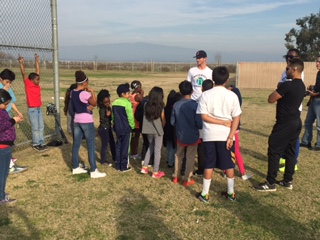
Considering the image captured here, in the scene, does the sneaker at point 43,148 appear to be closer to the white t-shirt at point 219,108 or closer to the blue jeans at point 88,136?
the blue jeans at point 88,136

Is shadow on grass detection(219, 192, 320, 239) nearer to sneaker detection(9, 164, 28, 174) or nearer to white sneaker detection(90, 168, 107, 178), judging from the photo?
white sneaker detection(90, 168, 107, 178)

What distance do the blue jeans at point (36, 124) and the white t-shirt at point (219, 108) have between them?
4.12m

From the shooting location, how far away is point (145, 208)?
423 centimetres

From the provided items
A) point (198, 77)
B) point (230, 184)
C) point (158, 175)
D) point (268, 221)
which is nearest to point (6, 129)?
point (158, 175)

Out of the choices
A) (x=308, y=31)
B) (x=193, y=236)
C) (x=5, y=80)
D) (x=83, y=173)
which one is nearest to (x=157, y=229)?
(x=193, y=236)

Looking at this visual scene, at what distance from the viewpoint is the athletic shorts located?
13.5 feet

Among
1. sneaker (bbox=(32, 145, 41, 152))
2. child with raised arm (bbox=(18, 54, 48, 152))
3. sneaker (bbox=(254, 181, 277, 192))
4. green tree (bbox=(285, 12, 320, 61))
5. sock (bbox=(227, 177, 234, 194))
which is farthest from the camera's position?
green tree (bbox=(285, 12, 320, 61))

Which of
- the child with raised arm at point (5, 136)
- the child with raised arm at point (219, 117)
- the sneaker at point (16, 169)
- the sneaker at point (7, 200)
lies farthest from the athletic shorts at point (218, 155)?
the sneaker at point (16, 169)

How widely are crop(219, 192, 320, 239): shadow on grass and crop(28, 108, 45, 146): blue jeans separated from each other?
441cm

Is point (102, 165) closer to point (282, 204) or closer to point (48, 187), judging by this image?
point (48, 187)

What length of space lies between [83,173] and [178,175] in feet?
5.58

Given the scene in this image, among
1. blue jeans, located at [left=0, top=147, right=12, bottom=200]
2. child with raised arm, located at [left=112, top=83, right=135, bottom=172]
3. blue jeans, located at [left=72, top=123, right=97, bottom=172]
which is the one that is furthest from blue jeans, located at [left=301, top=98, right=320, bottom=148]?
blue jeans, located at [left=0, top=147, right=12, bottom=200]

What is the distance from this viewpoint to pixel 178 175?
204 inches

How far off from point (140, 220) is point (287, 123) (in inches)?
100
